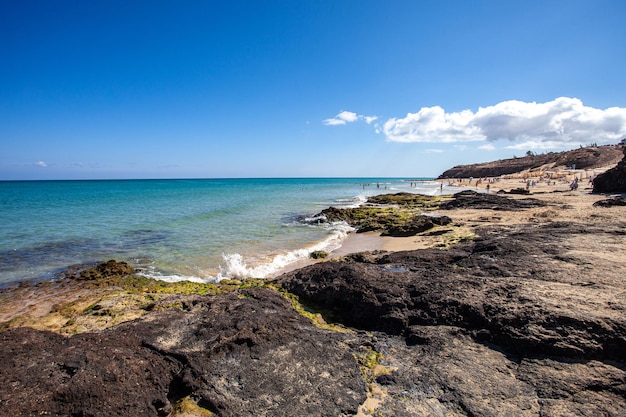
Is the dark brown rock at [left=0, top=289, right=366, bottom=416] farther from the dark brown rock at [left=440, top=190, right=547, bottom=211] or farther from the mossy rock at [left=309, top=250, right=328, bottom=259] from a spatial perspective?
the dark brown rock at [left=440, top=190, right=547, bottom=211]

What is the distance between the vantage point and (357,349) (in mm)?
4898

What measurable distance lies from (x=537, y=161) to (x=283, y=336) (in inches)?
4157

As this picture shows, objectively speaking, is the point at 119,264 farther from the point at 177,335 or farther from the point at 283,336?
the point at 283,336

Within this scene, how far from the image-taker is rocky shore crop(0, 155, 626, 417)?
3602 mm

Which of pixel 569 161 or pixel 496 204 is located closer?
pixel 496 204

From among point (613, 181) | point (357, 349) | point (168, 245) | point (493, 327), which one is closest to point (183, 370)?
point (357, 349)

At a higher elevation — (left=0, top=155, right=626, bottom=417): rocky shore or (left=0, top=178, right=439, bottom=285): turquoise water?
(left=0, top=155, right=626, bottom=417): rocky shore

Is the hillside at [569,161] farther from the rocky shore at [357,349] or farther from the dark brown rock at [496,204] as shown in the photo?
the rocky shore at [357,349]

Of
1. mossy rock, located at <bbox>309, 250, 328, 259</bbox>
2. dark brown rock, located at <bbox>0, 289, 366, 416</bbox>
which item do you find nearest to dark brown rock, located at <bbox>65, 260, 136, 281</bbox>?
mossy rock, located at <bbox>309, 250, 328, 259</bbox>

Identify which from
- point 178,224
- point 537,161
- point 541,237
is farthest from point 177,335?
point 537,161

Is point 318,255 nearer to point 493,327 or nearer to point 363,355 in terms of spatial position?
point 363,355

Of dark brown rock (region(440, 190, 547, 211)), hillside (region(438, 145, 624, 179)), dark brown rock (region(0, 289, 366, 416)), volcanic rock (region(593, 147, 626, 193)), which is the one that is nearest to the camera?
dark brown rock (region(0, 289, 366, 416))

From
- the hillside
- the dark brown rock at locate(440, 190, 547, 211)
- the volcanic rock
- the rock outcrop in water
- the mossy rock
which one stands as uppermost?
the hillside

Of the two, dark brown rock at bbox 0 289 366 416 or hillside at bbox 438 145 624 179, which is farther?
hillside at bbox 438 145 624 179
